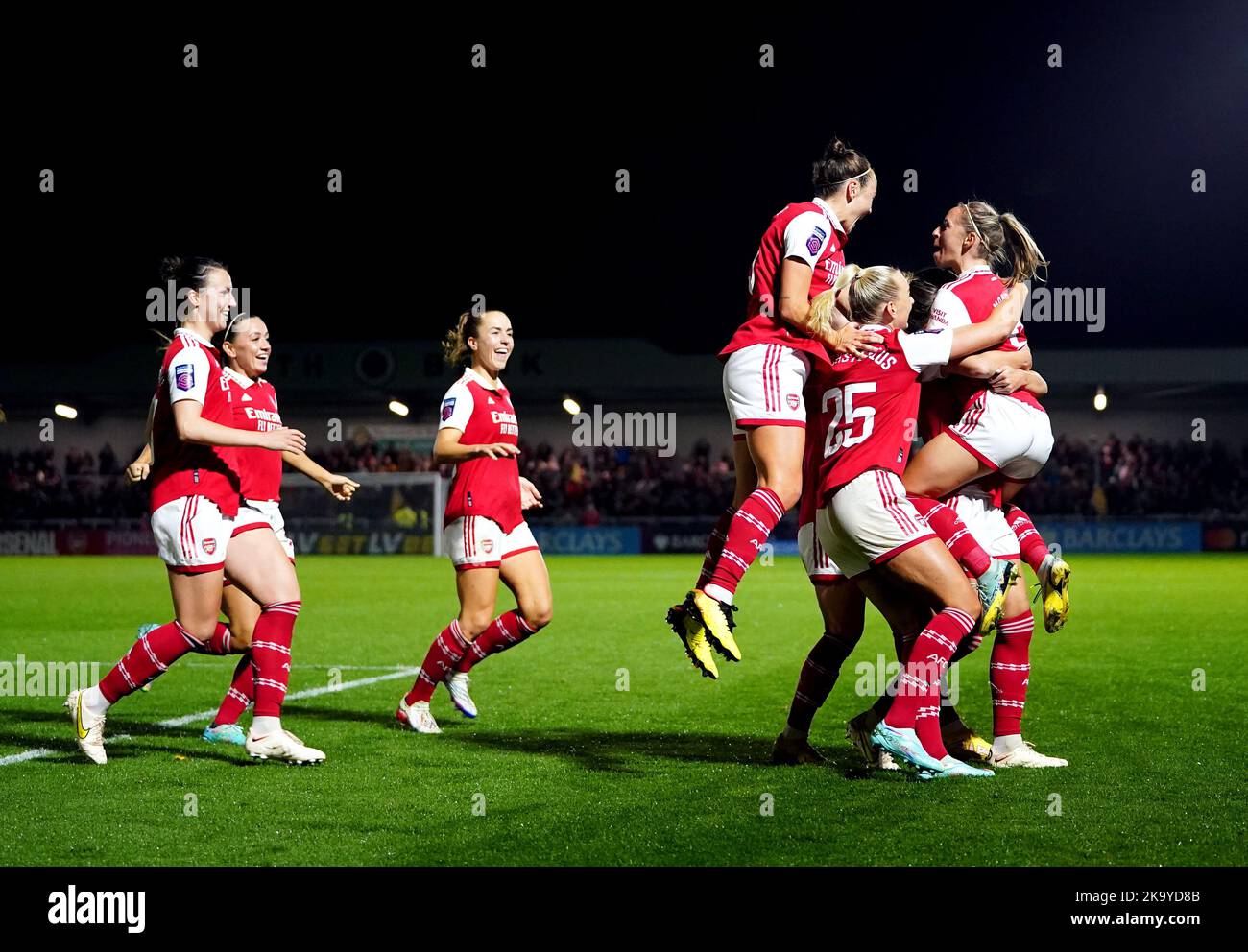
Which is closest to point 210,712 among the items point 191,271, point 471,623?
point 471,623

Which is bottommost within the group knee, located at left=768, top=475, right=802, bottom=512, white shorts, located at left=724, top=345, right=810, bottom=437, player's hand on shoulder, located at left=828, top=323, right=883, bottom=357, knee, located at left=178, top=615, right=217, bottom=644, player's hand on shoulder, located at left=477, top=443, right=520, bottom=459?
knee, located at left=178, top=615, right=217, bottom=644

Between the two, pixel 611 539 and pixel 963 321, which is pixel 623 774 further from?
pixel 611 539

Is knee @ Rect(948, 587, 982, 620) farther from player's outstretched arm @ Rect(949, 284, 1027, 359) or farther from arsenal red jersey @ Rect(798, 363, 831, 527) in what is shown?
player's outstretched arm @ Rect(949, 284, 1027, 359)

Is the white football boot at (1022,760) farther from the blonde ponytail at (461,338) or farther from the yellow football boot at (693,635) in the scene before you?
the blonde ponytail at (461,338)

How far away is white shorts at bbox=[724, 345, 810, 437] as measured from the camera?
5.50 m

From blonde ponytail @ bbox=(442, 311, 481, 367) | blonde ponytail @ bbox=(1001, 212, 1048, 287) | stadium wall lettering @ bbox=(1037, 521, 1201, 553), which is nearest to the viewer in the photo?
blonde ponytail @ bbox=(1001, 212, 1048, 287)

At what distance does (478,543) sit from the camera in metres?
6.96

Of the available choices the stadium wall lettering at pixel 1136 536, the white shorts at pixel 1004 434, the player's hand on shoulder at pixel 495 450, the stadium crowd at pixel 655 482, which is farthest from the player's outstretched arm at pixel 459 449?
the stadium wall lettering at pixel 1136 536

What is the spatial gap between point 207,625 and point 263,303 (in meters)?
30.3

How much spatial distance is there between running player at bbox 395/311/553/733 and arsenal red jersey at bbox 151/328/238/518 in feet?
4.04

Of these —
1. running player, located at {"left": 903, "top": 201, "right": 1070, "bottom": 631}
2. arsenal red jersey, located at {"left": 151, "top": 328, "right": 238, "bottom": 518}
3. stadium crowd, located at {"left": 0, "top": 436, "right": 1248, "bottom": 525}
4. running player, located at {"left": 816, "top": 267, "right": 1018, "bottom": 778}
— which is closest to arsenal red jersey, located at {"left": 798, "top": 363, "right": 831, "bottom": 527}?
running player, located at {"left": 816, "top": 267, "right": 1018, "bottom": 778}

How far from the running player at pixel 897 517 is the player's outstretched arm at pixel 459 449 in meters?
1.75

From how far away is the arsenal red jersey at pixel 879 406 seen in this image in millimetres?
5086
